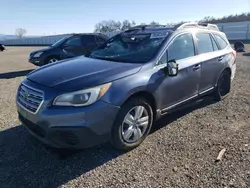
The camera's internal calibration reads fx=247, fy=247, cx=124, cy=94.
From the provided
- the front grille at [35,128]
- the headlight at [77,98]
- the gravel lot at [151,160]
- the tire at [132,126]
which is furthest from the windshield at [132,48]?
the front grille at [35,128]

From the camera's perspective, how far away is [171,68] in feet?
12.1

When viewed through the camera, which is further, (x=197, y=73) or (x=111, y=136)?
(x=197, y=73)

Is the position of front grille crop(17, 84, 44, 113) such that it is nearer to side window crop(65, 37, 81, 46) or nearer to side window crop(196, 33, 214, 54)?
side window crop(196, 33, 214, 54)

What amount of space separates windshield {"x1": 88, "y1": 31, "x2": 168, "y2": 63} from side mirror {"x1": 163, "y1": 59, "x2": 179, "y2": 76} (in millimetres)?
280

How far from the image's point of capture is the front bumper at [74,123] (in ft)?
9.49

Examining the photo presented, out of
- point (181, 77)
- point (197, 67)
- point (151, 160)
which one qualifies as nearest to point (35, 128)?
point (151, 160)

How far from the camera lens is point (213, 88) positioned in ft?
17.0

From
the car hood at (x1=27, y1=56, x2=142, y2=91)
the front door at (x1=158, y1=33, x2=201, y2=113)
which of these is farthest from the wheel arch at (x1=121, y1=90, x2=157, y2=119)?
the car hood at (x1=27, y1=56, x2=142, y2=91)

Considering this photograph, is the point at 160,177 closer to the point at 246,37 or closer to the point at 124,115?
the point at 124,115

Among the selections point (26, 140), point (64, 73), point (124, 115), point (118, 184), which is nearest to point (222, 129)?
point (124, 115)

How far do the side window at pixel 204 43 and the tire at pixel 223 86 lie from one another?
0.77 meters

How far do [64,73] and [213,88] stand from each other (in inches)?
127

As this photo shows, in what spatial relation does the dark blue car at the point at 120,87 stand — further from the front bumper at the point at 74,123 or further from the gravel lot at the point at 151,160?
the gravel lot at the point at 151,160

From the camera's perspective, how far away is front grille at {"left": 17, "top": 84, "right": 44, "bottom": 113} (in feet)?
10.0
